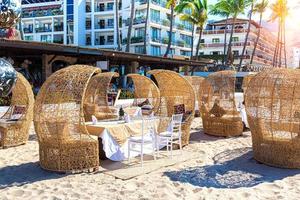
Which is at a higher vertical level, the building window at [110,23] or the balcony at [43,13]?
the balcony at [43,13]

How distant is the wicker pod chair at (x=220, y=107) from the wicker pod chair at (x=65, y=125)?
199 inches

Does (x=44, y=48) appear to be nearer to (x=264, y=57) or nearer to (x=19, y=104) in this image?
(x=19, y=104)

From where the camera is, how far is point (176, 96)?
34.5 ft

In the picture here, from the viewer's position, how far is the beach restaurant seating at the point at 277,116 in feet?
22.9

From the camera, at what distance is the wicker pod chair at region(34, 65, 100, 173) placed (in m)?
6.40

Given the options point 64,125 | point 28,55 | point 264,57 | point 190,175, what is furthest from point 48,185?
point 264,57

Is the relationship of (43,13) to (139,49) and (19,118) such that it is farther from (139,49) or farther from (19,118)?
(19,118)

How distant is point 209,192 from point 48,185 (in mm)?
2541

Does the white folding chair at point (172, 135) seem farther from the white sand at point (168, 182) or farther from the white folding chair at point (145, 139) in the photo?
the white sand at point (168, 182)

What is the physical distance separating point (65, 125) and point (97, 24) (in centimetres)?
4427

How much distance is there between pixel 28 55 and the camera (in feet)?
61.0

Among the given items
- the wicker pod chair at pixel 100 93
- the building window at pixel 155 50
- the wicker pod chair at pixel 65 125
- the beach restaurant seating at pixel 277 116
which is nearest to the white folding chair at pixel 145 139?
the wicker pod chair at pixel 65 125

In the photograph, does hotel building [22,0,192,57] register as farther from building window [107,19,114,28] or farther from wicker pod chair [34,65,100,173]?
wicker pod chair [34,65,100,173]

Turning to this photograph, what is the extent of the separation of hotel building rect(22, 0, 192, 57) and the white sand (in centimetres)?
3829
